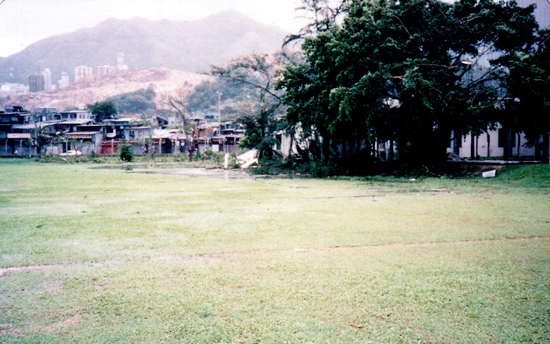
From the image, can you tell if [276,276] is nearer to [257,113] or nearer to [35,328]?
[35,328]

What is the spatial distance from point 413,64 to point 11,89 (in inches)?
A: 8155

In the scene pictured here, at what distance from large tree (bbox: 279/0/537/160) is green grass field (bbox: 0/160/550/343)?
9785 mm

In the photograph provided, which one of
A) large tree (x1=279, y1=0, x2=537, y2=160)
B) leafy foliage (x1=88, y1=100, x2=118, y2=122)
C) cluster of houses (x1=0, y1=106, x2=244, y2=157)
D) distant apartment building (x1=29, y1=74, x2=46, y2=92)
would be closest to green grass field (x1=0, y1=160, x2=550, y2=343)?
large tree (x1=279, y1=0, x2=537, y2=160)

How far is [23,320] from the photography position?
3.27 meters

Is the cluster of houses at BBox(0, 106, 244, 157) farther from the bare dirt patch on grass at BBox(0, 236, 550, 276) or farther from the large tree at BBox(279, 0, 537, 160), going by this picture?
the bare dirt patch on grass at BBox(0, 236, 550, 276)

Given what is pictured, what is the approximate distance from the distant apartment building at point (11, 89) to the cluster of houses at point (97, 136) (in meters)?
129

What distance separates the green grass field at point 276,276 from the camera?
3.13 meters

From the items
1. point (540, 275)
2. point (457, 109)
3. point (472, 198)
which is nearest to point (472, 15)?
point (457, 109)

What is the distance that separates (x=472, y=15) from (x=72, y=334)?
808 inches

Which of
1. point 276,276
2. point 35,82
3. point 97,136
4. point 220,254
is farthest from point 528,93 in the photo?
point 35,82

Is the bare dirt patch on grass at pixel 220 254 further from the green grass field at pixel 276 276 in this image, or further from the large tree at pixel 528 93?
the large tree at pixel 528 93

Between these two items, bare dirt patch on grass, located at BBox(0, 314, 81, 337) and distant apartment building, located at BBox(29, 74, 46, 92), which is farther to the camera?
distant apartment building, located at BBox(29, 74, 46, 92)

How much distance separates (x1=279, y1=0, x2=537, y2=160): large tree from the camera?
17812 mm

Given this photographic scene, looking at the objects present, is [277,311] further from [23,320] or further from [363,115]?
[363,115]
